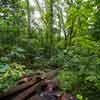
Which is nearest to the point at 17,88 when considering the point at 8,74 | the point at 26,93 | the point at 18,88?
the point at 18,88

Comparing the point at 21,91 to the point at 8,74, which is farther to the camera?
the point at 21,91

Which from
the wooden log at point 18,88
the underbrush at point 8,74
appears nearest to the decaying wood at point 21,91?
the wooden log at point 18,88

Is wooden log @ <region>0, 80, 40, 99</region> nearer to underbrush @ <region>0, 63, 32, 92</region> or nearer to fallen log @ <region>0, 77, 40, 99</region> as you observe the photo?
fallen log @ <region>0, 77, 40, 99</region>

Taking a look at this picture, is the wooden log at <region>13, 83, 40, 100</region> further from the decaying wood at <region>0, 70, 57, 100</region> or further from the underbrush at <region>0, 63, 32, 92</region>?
the underbrush at <region>0, 63, 32, 92</region>

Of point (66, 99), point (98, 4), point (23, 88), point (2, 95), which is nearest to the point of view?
point (98, 4)

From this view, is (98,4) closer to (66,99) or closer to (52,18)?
(66,99)

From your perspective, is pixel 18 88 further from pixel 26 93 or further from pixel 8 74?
pixel 8 74

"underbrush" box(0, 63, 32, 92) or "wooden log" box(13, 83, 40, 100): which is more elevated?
"underbrush" box(0, 63, 32, 92)

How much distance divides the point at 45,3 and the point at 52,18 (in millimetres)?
1106

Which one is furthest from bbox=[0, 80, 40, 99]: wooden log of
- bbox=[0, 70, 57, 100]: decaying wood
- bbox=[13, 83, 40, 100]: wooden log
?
bbox=[13, 83, 40, 100]: wooden log

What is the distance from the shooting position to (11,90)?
12.2 ft

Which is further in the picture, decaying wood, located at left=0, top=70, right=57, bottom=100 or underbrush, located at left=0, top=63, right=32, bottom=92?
decaying wood, located at left=0, top=70, right=57, bottom=100

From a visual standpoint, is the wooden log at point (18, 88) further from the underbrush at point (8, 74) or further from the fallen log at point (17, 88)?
the underbrush at point (8, 74)

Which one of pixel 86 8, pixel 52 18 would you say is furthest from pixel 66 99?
pixel 52 18
